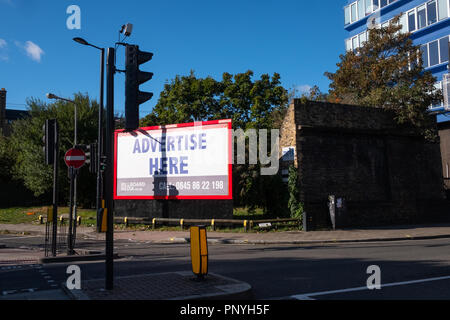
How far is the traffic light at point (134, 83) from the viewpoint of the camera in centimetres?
637

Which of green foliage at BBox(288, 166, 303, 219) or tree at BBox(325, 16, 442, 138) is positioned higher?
tree at BBox(325, 16, 442, 138)

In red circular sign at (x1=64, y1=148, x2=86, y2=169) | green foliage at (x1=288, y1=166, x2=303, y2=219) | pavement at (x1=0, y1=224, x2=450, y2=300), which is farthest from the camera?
green foliage at (x1=288, y1=166, x2=303, y2=219)

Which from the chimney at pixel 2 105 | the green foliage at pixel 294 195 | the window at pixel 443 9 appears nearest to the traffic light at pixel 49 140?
the green foliage at pixel 294 195

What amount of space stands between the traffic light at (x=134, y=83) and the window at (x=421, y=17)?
109ft

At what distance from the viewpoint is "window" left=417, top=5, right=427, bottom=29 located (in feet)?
108

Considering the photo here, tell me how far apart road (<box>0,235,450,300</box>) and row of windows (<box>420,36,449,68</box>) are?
24.2m

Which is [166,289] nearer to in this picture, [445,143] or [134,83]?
[134,83]

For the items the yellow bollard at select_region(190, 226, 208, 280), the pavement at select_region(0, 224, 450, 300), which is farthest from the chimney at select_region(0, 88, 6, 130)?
the yellow bollard at select_region(190, 226, 208, 280)

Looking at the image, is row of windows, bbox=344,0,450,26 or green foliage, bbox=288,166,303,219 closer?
green foliage, bbox=288,166,303,219

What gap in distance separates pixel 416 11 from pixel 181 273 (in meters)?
34.4

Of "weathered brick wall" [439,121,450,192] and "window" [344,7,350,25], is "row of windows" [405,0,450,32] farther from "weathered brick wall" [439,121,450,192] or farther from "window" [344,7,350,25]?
"weathered brick wall" [439,121,450,192]

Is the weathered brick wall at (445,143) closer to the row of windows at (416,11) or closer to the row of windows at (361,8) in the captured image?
the row of windows at (416,11)

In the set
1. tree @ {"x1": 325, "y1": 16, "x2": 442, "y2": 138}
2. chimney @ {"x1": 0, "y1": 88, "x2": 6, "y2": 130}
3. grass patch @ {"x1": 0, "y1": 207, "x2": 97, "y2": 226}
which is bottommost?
grass patch @ {"x1": 0, "y1": 207, "x2": 97, "y2": 226}

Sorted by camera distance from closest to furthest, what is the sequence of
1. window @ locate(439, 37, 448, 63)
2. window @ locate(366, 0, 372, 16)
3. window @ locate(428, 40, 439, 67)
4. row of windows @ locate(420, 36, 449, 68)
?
1. window @ locate(439, 37, 448, 63)
2. row of windows @ locate(420, 36, 449, 68)
3. window @ locate(428, 40, 439, 67)
4. window @ locate(366, 0, 372, 16)
